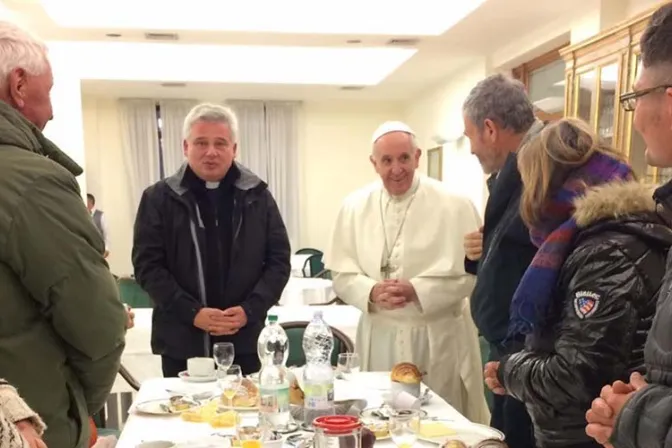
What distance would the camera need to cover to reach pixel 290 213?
879 centimetres

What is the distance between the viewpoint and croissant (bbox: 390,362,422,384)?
6.63ft

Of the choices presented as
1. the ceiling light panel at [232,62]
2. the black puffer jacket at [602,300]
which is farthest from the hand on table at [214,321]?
the ceiling light panel at [232,62]

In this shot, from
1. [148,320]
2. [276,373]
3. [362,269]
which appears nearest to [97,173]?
[148,320]

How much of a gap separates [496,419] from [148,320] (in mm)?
2478

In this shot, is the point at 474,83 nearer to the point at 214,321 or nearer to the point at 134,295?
the point at 134,295

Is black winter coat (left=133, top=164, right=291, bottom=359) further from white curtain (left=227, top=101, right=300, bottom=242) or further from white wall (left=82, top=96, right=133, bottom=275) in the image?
white wall (left=82, top=96, right=133, bottom=275)

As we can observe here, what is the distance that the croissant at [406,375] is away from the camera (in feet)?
6.63

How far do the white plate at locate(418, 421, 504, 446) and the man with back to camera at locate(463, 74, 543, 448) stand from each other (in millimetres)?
171

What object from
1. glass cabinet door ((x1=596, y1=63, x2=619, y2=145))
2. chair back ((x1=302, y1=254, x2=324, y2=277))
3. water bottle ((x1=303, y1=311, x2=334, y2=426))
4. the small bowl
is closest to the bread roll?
water bottle ((x1=303, y1=311, x2=334, y2=426))

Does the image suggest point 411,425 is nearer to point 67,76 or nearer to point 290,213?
point 67,76

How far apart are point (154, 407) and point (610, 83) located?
114 inches

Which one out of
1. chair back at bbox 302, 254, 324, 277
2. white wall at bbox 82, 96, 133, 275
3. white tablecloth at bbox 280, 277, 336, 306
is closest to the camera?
white tablecloth at bbox 280, 277, 336, 306

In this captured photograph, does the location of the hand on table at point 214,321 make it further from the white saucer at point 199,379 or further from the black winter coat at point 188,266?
the white saucer at point 199,379

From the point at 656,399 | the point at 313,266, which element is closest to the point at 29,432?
the point at 656,399
